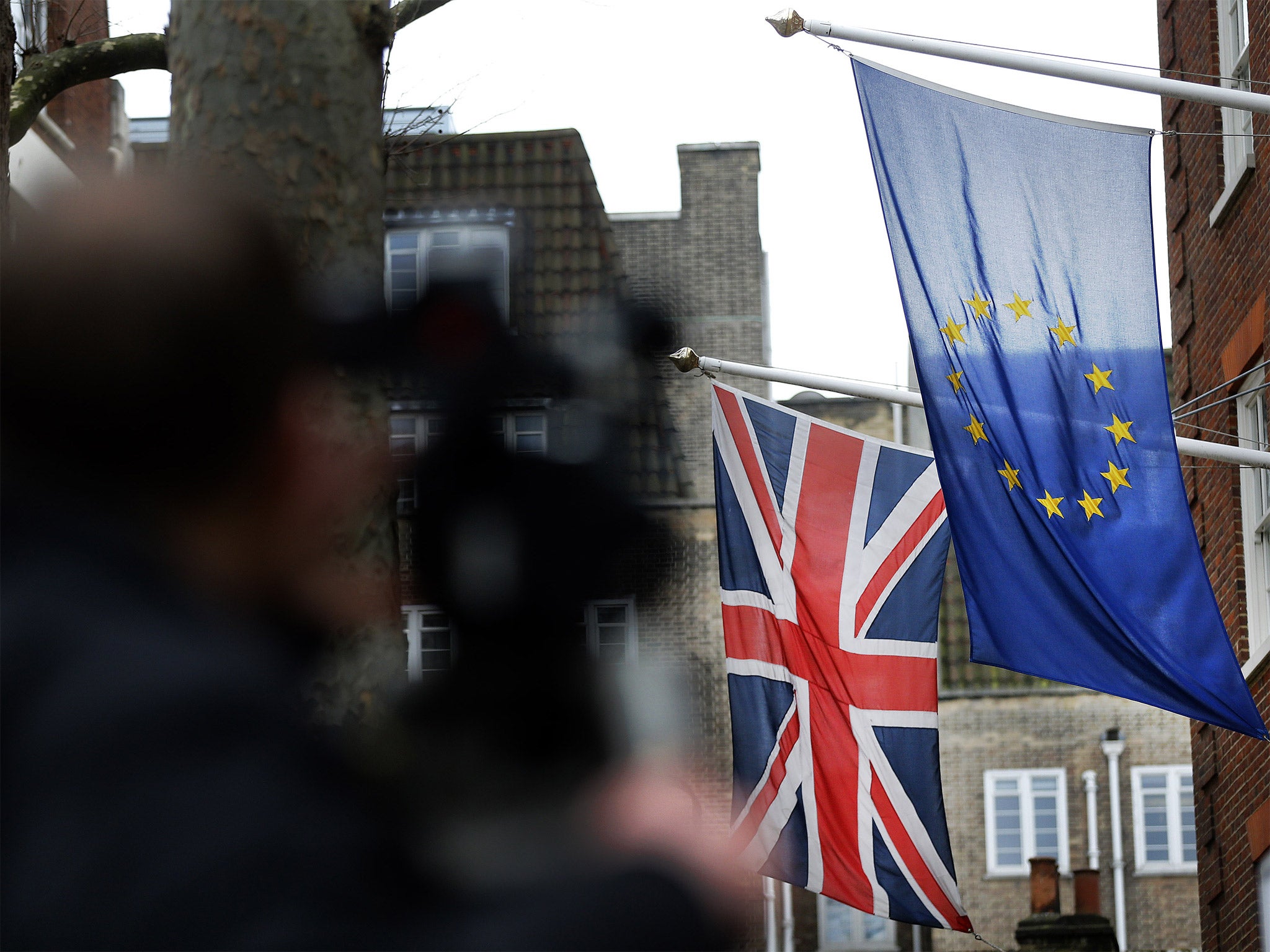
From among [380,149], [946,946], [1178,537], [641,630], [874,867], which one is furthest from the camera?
[946,946]

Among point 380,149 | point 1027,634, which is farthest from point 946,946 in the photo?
point 380,149

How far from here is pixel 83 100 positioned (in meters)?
17.2

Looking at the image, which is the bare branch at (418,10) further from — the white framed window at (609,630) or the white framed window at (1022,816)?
the white framed window at (1022,816)

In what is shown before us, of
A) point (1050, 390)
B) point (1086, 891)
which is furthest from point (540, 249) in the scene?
point (1086, 891)

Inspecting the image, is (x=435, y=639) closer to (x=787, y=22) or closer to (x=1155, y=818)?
(x=787, y=22)

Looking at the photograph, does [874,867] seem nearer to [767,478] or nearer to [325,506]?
[767,478]

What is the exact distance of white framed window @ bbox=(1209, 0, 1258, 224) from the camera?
40.1ft

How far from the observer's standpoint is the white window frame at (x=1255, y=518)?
12.4 m

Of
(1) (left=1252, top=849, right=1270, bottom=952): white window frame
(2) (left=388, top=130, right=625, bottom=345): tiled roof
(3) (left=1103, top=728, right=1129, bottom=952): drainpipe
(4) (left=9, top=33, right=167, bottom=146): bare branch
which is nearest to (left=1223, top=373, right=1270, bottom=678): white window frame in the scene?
(1) (left=1252, top=849, right=1270, bottom=952): white window frame

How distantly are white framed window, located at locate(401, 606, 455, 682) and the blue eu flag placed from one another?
611 centimetres

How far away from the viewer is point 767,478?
1048cm

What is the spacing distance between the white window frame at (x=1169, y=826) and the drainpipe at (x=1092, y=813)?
0.69 metres

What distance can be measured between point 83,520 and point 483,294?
35cm

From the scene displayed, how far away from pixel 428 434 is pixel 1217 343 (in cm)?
1287
